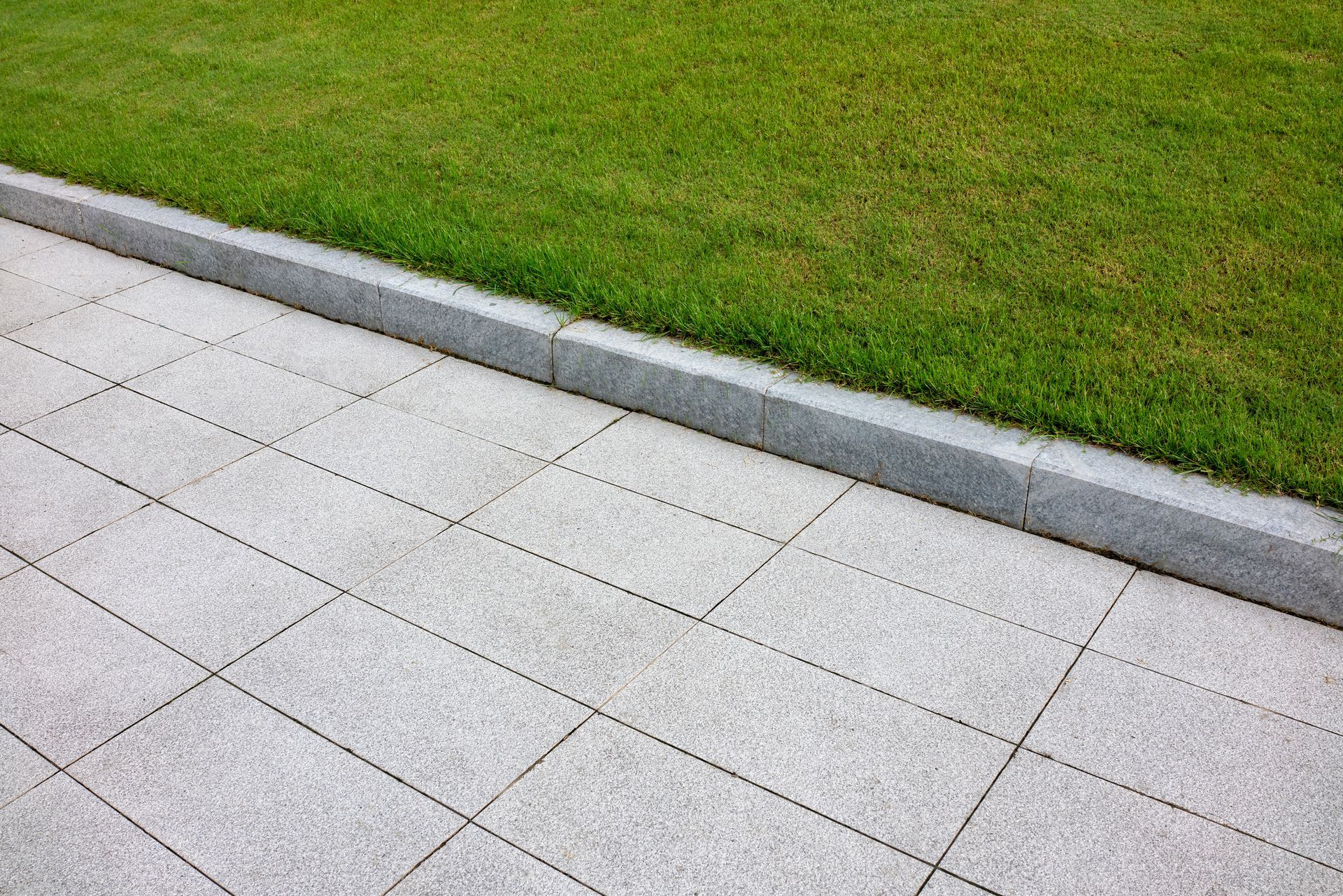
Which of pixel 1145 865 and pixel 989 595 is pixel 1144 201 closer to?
pixel 989 595

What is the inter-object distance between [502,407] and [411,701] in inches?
75.9

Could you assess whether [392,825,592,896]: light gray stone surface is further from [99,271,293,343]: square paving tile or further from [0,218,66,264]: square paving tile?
[0,218,66,264]: square paving tile

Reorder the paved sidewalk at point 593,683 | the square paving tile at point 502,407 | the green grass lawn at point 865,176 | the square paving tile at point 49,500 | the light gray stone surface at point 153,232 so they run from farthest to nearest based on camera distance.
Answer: the light gray stone surface at point 153,232 → the square paving tile at point 502,407 → the green grass lawn at point 865,176 → the square paving tile at point 49,500 → the paved sidewalk at point 593,683

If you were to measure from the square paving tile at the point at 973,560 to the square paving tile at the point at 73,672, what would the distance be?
2238mm

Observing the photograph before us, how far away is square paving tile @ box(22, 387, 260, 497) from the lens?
4566mm

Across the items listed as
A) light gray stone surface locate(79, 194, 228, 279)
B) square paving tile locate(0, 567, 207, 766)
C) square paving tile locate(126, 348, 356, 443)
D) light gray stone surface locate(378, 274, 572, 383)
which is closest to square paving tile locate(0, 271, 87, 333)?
light gray stone surface locate(79, 194, 228, 279)

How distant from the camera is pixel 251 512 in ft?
14.1

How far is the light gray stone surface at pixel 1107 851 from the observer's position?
8.94 ft

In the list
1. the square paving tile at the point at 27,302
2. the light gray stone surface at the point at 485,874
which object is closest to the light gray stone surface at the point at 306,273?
the square paving tile at the point at 27,302

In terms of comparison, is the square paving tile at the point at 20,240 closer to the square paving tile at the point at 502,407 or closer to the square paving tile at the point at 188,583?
the square paving tile at the point at 502,407

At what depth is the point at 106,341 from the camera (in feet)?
18.7

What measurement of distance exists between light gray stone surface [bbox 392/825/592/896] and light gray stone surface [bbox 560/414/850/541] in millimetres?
1652

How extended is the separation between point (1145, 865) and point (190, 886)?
2416mm

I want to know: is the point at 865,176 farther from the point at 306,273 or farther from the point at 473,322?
the point at 306,273
